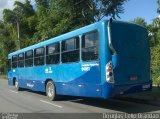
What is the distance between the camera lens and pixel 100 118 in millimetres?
10938

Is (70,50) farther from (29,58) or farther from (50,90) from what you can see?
(29,58)

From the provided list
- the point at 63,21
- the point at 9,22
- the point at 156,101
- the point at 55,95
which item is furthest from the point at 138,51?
the point at 9,22

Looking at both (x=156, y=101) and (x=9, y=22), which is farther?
(x=9, y=22)

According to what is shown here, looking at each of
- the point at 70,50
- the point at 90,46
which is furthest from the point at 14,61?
the point at 90,46

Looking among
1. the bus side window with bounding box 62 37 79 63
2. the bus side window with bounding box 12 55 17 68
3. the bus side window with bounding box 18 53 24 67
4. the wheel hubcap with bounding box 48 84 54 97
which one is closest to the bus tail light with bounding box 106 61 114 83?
the bus side window with bounding box 62 37 79 63

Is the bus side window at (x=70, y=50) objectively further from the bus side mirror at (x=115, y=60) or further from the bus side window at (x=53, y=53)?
the bus side mirror at (x=115, y=60)

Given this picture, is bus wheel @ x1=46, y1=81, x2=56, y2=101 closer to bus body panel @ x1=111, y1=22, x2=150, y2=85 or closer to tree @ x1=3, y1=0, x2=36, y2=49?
bus body panel @ x1=111, y1=22, x2=150, y2=85

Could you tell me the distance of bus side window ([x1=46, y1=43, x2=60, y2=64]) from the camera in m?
15.8

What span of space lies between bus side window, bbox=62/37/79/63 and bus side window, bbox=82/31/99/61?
0.60m

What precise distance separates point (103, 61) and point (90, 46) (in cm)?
100

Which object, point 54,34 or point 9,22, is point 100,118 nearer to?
point 54,34

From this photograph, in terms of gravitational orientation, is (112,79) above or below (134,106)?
above

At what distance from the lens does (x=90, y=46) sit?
12695 mm

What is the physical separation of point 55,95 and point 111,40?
5.21 m
